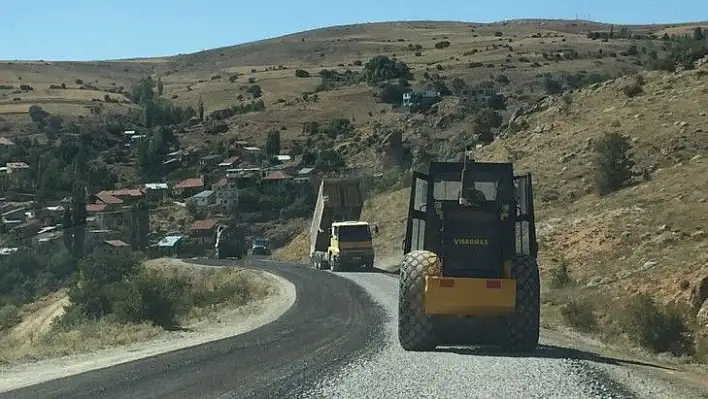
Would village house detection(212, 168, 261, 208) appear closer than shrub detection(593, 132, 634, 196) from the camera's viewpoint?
No

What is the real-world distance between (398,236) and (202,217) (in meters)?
32.4

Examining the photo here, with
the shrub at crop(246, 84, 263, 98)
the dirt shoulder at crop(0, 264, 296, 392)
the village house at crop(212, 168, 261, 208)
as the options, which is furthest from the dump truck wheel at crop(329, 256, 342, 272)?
the shrub at crop(246, 84, 263, 98)

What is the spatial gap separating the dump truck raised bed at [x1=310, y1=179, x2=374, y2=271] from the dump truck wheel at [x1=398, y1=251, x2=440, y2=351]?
31674 millimetres

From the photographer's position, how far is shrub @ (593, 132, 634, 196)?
136 feet

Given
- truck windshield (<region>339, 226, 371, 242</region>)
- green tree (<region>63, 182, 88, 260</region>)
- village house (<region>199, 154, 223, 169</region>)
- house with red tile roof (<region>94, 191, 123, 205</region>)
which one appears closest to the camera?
truck windshield (<region>339, 226, 371, 242</region>)

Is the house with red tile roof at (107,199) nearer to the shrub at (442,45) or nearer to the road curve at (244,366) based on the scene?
the road curve at (244,366)

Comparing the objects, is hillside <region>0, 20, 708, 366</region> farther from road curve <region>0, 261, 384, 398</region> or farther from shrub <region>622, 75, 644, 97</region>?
road curve <region>0, 261, 384, 398</region>

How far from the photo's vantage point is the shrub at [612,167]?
1635 inches

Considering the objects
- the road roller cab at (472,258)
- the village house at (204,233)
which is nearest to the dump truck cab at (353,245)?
the road roller cab at (472,258)

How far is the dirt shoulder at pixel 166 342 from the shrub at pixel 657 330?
30.8 ft

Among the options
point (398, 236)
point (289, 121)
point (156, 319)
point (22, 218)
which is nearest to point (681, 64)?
point (398, 236)

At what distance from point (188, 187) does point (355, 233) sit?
1950 inches

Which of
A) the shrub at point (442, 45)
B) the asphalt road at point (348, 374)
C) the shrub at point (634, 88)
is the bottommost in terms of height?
the asphalt road at point (348, 374)

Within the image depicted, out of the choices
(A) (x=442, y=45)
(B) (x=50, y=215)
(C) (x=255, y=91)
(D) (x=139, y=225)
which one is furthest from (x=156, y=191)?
(A) (x=442, y=45)
